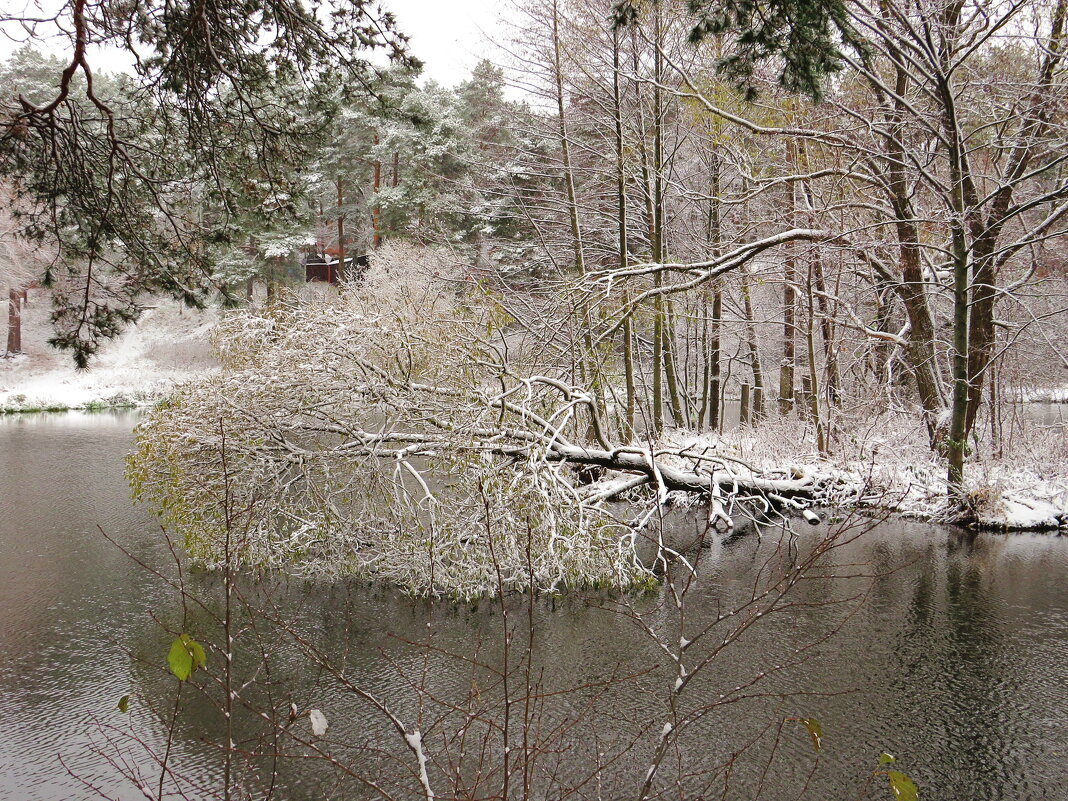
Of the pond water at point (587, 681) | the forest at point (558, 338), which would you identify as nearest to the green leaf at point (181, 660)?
the forest at point (558, 338)

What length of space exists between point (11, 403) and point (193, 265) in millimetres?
22676

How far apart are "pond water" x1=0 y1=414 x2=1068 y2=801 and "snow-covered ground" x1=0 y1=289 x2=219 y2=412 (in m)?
16.5

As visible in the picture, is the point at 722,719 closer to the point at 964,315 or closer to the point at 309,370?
the point at 309,370

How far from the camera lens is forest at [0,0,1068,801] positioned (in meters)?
4.93

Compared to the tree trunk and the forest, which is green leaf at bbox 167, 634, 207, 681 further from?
the tree trunk

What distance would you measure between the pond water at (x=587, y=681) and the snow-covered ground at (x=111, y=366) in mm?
16459

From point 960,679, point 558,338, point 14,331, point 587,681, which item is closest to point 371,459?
point 558,338

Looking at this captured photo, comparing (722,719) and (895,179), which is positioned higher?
(895,179)

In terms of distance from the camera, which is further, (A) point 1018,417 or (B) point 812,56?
(A) point 1018,417

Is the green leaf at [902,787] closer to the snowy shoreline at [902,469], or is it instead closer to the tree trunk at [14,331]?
the snowy shoreline at [902,469]

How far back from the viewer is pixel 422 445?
330 inches

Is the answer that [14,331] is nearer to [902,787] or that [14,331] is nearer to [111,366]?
[111,366]

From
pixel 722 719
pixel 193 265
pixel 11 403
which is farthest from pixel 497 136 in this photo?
pixel 722 719

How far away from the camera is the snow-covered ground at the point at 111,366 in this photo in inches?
990
